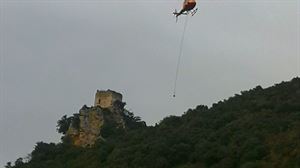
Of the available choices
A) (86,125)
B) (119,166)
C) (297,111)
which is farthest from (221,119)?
(86,125)

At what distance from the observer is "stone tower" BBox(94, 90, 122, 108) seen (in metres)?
78.8

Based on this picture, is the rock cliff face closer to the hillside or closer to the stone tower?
the stone tower

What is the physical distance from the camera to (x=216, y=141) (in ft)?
165

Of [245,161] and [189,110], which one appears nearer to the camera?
[245,161]

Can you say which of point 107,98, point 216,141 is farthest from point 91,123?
point 216,141

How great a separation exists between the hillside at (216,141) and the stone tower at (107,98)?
10.0 meters

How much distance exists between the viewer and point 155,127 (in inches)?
2542

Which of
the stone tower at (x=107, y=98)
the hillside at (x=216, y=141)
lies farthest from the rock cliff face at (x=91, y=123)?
the hillside at (x=216, y=141)

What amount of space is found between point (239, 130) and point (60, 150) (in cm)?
2253

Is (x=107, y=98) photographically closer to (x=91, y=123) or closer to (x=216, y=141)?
(x=91, y=123)

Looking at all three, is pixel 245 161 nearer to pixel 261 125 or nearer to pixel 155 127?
pixel 261 125

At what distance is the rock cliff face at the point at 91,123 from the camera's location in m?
74.9

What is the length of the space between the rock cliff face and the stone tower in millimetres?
223

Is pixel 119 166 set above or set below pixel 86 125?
below
